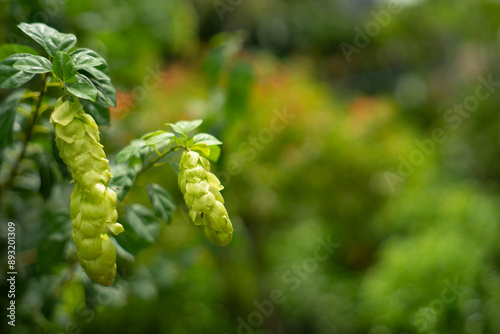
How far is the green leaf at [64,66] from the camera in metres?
0.68

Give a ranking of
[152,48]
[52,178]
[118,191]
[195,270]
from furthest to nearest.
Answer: [195,270] → [152,48] → [52,178] → [118,191]

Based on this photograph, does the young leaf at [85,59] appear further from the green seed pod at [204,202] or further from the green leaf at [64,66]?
the green seed pod at [204,202]

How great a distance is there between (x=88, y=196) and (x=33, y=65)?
255mm

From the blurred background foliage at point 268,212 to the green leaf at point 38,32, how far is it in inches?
14.7

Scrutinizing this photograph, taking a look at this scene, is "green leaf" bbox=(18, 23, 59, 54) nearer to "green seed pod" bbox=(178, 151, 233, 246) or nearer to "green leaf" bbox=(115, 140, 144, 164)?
"green leaf" bbox=(115, 140, 144, 164)

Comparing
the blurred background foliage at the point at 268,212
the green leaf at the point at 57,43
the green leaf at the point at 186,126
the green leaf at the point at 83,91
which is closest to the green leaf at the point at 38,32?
the green leaf at the point at 57,43

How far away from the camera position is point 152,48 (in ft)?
7.01

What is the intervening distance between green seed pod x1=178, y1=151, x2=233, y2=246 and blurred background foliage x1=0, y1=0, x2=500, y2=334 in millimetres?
254

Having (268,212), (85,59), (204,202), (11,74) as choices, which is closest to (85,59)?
(85,59)

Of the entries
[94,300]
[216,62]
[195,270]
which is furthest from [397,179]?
[94,300]

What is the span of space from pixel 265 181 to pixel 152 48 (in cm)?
106

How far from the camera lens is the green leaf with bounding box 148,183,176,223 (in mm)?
852

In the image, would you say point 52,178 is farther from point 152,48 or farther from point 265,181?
point 265,181

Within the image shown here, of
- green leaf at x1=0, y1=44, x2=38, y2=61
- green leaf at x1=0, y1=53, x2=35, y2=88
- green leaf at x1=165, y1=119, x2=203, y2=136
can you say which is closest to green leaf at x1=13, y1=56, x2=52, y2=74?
green leaf at x1=0, y1=53, x2=35, y2=88
